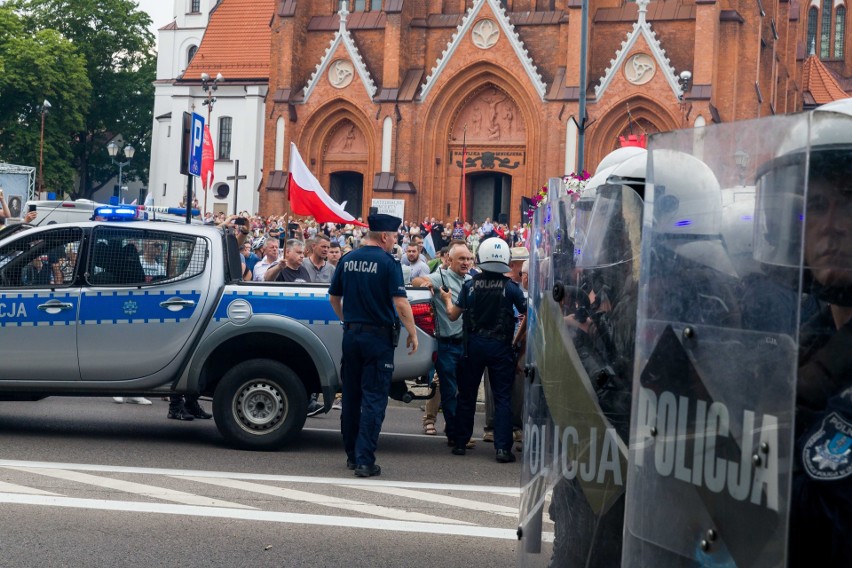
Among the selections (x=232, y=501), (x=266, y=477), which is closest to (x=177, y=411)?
(x=266, y=477)

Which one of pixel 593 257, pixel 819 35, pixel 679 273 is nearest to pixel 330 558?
pixel 593 257

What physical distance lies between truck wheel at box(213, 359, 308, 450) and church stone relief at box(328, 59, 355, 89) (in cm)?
4034

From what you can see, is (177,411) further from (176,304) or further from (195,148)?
(195,148)

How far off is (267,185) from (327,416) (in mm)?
37592

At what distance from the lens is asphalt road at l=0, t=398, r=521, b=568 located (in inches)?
245

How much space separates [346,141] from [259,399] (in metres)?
41.0

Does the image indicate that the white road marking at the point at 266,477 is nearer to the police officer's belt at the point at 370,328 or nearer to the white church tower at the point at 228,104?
the police officer's belt at the point at 370,328

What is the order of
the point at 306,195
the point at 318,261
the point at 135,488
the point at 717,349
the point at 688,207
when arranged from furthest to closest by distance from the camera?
the point at 306,195
the point at 318,261
the point at 135,488
the point at 688,207
the point at 717,349

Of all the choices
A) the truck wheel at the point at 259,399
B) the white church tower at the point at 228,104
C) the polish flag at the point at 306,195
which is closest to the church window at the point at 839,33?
the white church tower at the point at 228,104

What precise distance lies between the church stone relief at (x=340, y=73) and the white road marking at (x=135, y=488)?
138ft

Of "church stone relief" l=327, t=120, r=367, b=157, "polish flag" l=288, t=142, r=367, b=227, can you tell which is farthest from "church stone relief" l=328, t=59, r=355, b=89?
"polish flag" l=288, t=142, r=367, b=227

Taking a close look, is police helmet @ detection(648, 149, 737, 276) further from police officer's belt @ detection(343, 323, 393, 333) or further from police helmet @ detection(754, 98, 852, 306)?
police officer's belt @ detection(343, 323, 393, 333)

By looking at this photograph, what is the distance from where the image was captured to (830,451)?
2520mm

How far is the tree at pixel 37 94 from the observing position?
65625mm
